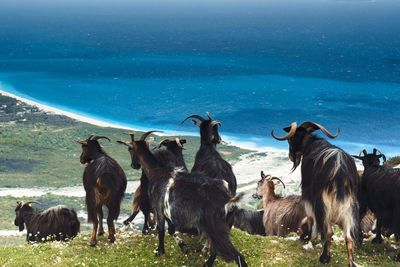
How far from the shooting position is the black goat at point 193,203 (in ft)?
39.8

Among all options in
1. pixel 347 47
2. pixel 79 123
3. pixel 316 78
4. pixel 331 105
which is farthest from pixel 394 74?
pixel 79 123

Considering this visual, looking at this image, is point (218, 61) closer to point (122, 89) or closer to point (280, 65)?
point (280, 65)

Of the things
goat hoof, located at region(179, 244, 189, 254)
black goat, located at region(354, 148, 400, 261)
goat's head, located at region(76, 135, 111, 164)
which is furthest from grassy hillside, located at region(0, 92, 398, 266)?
goat's head, located at region(76, 135, 111, 164)

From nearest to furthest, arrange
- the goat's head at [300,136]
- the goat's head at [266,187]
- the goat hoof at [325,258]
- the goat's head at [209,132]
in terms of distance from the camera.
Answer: the goat hoof at [325,258] < the goat's head at [300,136] < the goat's head at [209,132] < the goat's head at [266,187]

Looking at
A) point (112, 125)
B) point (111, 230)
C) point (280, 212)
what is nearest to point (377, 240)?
point (280, 212)

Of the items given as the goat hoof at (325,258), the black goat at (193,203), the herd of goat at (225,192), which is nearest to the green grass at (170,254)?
the goat hoof at (325,258)

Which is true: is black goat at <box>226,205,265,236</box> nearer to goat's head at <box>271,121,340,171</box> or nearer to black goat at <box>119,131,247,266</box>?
goat's head at <box>271,121,340,171</box>

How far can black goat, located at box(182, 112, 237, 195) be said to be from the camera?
1481cm

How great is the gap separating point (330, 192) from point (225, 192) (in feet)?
6.88

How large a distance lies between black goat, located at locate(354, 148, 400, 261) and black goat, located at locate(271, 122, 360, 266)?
1430 mm

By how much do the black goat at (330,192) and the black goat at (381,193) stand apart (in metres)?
1.43

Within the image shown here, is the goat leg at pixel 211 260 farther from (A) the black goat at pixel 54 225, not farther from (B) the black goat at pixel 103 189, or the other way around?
Answer: (A) the black goat at pixel 54 225

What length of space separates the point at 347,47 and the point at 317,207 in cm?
17814

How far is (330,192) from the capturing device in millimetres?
12539
